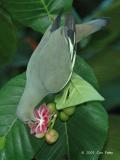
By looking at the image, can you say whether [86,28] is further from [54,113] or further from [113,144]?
[113,144]

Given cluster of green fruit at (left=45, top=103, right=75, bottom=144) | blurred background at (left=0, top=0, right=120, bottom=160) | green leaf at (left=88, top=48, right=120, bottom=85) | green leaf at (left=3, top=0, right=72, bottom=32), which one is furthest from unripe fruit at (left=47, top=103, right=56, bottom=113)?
green leaf at (left=88, top=48, right=120, bottom=85)

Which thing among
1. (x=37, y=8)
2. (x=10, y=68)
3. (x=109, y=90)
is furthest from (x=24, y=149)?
(x=10, y=68)

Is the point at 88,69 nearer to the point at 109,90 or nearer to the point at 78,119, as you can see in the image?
the point at 78,119

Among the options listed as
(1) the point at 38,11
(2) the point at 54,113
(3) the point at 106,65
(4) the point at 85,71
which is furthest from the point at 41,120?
(3) the point at 106,65

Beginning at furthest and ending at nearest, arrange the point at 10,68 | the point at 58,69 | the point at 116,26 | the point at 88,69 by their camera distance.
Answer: the point at 10,68
the point at 116,26
the point at 88,69
the point at 58,69

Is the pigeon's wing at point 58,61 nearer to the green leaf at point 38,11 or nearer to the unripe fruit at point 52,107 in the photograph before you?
the unripe fruit at point 52,107
